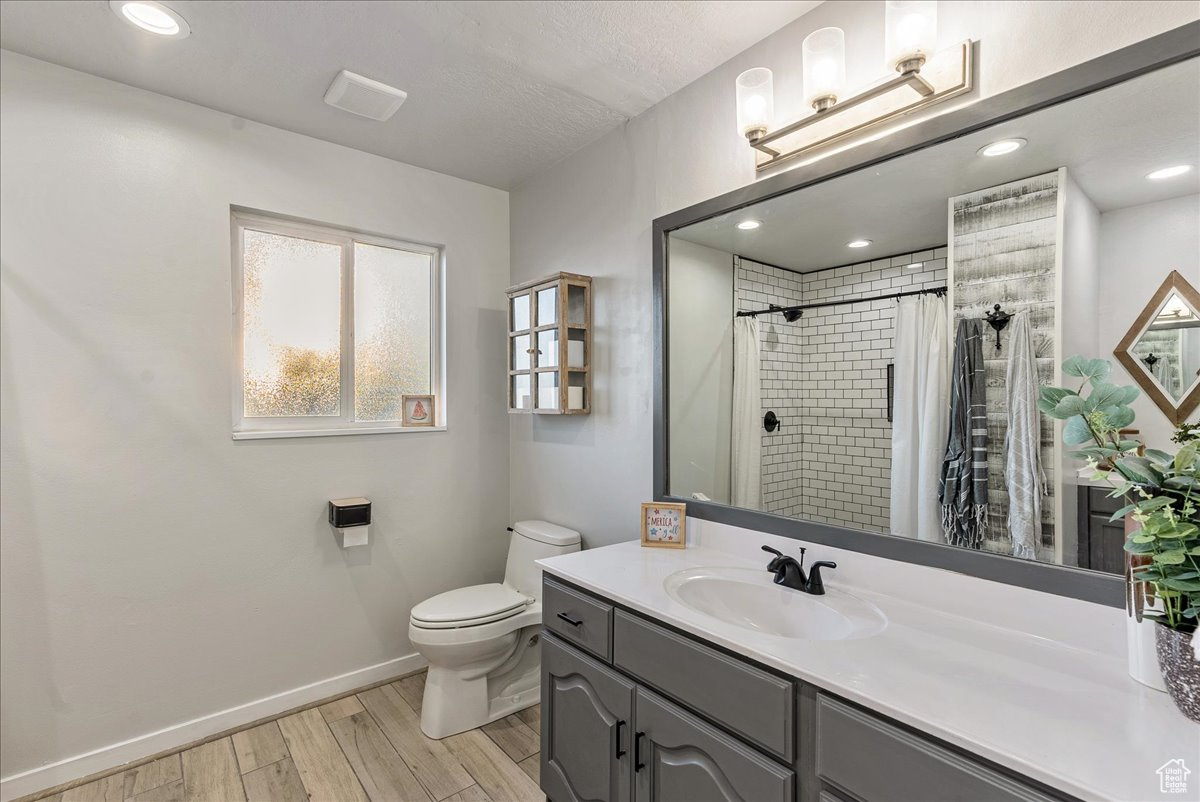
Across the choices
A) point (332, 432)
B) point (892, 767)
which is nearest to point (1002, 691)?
point (892, 767)

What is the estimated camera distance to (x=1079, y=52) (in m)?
1.14

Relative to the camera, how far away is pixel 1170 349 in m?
1.03

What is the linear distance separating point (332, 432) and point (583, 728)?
5.52ft

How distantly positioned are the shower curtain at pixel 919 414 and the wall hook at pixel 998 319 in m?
0.10

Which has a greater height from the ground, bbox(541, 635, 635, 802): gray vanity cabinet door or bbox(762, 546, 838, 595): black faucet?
bbox(762, 546, 838, 595): black faucet

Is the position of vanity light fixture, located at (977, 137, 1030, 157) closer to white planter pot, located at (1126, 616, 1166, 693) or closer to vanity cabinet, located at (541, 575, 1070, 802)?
white planter pot, located at (1126, 616, 1166, 693)

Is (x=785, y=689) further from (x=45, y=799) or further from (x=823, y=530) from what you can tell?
(x=45, y=799)

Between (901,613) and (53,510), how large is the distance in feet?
8.94

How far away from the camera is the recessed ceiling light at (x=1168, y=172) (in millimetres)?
1016

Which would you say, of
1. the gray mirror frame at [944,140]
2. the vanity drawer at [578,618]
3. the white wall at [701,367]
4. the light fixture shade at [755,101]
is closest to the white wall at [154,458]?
the vanity drawer at [578,618]

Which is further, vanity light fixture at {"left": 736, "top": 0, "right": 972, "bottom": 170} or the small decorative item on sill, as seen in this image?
the small decorative item on sill

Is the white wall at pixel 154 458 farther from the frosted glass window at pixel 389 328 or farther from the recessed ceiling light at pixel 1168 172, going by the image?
the recessed ceiling light at pixel 1168 172

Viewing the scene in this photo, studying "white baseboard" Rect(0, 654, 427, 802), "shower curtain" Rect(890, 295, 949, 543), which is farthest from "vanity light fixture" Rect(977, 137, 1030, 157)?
"white baseboard" Rect(0, 654, 427, 802)

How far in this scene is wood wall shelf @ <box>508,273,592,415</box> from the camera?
2.43 meters
